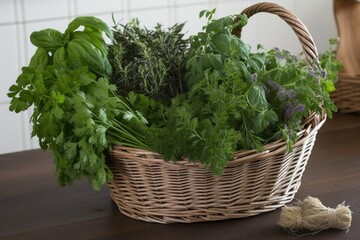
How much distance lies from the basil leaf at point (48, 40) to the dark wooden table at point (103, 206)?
0.96ft

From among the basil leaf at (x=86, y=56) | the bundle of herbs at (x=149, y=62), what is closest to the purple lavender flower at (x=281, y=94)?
the bundle of herbs at (x=149, y=62)

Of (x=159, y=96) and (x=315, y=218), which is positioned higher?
(x=159, y=96)

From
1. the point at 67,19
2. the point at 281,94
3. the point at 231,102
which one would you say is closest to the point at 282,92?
the point at 281,94

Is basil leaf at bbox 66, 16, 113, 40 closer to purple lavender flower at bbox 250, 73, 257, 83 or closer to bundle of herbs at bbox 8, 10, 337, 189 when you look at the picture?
bundle of herbs at bbox 8, 10, 337, 189

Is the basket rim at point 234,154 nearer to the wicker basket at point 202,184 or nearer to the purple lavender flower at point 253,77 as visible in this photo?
the wicker basket at point 202,184

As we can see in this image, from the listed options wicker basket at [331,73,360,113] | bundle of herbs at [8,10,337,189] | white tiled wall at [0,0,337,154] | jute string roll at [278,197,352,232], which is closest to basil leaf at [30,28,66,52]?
bundle of herbs at [8,10,337,189]

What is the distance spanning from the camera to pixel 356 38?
7.74 feet

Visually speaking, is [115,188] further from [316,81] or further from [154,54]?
[316,81]

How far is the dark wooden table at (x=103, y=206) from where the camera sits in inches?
56.5

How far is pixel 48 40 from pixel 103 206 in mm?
317

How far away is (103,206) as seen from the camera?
1.57m

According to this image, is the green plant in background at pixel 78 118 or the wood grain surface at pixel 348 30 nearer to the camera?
the green plant in background at pixel 78 118

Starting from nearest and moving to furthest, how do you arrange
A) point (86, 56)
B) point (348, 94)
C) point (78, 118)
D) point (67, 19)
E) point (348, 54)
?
point (78, 118)
point (86, 56)
point (348, 94)
point (348, 54)
point (67, 19)

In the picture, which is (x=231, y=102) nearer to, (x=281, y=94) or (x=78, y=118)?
(x=281, y=94)
